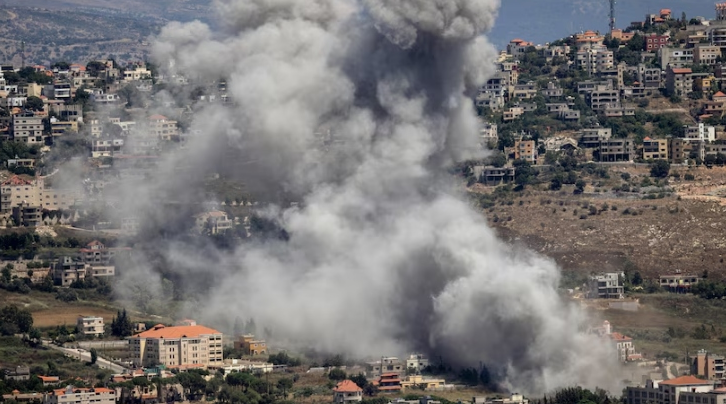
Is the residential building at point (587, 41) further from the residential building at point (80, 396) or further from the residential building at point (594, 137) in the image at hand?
the residential building at point (80, 396)

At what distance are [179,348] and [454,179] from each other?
20.4m

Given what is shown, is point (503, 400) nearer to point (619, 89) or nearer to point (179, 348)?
point (179, 348)

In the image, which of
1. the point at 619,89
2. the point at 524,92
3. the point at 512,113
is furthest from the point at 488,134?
the point at 619,89

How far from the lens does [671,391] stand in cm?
5797

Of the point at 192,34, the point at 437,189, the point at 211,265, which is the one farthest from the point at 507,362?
the point at 192,34

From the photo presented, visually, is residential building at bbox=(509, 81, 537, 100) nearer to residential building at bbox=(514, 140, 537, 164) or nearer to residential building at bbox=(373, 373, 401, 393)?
residential building at bbox=(514, 140, 537, 164)

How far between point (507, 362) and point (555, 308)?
1.88 meters

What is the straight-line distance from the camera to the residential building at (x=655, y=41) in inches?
4274

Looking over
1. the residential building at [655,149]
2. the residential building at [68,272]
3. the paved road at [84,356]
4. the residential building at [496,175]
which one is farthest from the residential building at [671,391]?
the residential building at [655,149]

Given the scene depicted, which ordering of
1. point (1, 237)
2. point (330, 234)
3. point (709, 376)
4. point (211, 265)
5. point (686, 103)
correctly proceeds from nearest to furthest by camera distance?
point (709, 376) < point (330, 234) < point (211, 265) < point (1, 237) < point (686, 103)

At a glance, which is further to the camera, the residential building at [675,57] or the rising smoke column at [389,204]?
the residential building at [675,57]

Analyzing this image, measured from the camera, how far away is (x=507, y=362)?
62.3 m

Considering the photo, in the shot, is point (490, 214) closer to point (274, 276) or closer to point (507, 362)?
point (274, 276)

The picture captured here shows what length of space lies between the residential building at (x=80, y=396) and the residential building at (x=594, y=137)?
3521 centimetres
